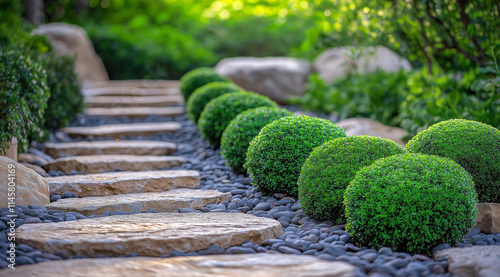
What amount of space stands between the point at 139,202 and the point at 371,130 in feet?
9.22

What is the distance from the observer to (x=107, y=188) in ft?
11.1

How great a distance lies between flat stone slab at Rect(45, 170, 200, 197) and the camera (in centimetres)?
335

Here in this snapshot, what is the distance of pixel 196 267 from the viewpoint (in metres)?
2.03

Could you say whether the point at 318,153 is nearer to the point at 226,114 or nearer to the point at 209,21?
the point at 226,114

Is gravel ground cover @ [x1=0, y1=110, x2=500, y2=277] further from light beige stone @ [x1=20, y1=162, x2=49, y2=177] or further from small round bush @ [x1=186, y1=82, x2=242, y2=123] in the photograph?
small round bush @ [x1=186, y1=82, x2=242, y2=123]

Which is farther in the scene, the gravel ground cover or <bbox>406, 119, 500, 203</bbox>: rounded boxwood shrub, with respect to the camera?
<bbox>406, 119, 500, 203</bbox>: rounded boxwood shrub

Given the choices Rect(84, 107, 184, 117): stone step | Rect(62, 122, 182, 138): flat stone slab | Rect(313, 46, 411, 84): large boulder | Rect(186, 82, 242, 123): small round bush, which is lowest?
Rect(62, 122, 182, 138): flat stone slab

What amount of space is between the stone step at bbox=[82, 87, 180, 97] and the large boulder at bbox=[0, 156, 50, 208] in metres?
4.86

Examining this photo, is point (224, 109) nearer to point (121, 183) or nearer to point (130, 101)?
point (121, 183)

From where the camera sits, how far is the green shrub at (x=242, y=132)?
3.71m

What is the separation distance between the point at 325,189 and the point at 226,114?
79.8 inches

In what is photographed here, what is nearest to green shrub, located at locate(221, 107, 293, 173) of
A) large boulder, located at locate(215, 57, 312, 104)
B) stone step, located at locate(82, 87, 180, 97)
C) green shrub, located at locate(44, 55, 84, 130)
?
green shrub, located at locate(44, 55, 84, 130)

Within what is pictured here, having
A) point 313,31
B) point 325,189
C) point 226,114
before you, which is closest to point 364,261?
point 325,189

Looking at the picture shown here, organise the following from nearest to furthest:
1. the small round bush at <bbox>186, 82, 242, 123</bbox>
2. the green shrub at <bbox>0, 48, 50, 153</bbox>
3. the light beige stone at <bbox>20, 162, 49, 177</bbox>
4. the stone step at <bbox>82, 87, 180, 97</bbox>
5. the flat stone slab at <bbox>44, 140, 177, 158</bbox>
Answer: the green shrub at <bbox>0, 48, 50, 153</bbox>, the light beige stone at <bbox>20, 162, 49, 177</bbox>, the flat stone slab at <bbox>44, 140, 177, 158</bbox>, the small round bush at <bbox>186, 82, 242, 123</bbox>, the stone step at <bbox>82, 87, 180, 97</bbox>
